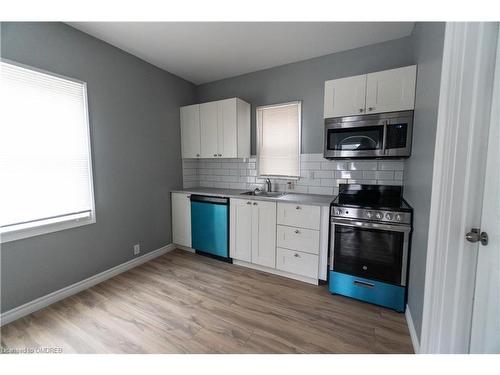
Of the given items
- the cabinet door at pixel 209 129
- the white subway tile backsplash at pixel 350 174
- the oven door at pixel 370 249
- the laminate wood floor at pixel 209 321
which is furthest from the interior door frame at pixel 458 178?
the cabinet door at pixel 209 129

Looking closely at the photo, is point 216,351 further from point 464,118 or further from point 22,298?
point 464,118

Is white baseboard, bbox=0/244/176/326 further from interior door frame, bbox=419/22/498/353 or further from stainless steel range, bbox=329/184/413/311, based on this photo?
interior door frame, bbox=419/22/498/353

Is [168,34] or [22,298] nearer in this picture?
[22,298]

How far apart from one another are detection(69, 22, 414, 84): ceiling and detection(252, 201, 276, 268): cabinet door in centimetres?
178

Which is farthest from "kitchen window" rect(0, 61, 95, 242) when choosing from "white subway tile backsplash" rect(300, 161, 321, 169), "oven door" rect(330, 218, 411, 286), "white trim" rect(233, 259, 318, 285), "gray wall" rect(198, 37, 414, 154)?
"oven door" rect(330, 218, 411, 286)

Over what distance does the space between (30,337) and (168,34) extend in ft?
9.37

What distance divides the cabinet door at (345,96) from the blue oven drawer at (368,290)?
1630 millimetres

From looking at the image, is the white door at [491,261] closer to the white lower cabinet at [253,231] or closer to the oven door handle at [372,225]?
the oven door handle at [372,225]

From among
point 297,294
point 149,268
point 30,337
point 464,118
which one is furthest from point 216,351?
point 464,118

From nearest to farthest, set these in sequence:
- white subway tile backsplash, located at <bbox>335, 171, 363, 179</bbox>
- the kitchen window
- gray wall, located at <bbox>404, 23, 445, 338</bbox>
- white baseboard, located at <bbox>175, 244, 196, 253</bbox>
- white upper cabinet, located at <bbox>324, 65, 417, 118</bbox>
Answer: gray wall, located at <bbox>404, 23, 445, 338</bbox>
the kitchen window
white upper cabinet, located at <bbox>324, 65, 417, 118</bbox>
white subway tile backsplash, located at <bbox>335, 171, 363, 179</bbox>
white baseboard, located at <bbox>175, 244, 196, 253</bbox>

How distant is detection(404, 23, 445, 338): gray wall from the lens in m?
1.26

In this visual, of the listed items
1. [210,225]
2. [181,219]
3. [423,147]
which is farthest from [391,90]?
[181,219]

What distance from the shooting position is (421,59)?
168 centimetres

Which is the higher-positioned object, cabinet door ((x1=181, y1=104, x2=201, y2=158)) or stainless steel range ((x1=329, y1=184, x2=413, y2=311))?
cabinet door ((x1=181, y1=104, x2=201, y2=158))
